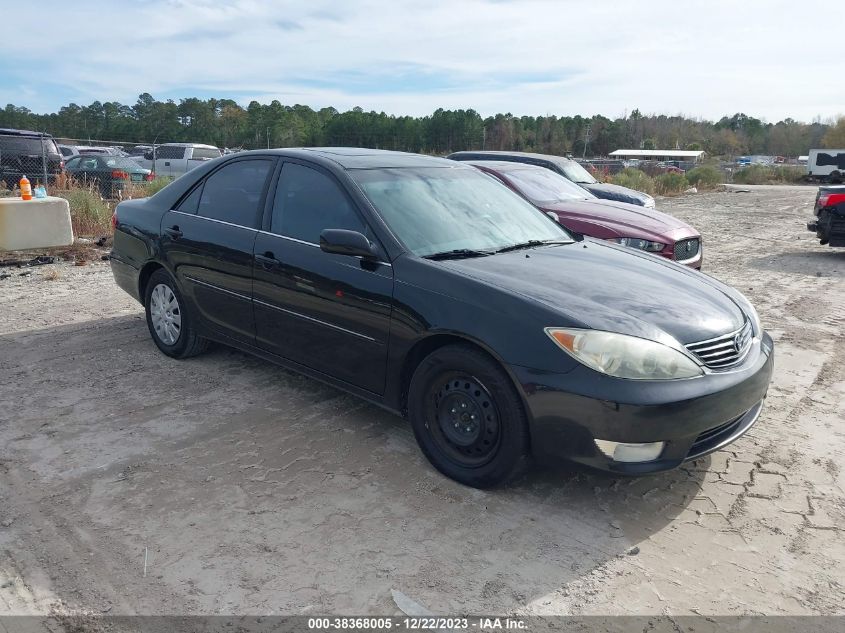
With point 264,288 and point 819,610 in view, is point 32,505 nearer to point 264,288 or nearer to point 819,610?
point 264,288

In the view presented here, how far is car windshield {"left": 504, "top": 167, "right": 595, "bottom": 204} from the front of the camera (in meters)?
9.12

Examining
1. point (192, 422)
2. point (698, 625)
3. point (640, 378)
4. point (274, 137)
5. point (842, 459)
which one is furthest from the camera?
point (274, 137)

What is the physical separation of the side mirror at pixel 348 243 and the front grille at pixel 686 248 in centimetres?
505

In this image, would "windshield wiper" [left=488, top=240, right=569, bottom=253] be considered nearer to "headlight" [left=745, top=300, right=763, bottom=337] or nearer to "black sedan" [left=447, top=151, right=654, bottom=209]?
"headlight" [left=745, top=300, right=763, bottom=337]

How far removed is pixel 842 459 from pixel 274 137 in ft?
135

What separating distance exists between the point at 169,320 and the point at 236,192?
1.24 metres

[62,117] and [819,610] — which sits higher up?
[62,117]

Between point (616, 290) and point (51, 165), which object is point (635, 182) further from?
point (616, 290)

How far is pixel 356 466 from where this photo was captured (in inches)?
149

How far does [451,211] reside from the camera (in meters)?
4.34

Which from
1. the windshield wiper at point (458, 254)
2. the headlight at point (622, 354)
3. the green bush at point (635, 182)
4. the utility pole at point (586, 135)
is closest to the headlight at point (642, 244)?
the windshield wiper at point (458, 254)

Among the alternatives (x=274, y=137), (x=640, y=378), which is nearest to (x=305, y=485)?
(x=640, y=378)

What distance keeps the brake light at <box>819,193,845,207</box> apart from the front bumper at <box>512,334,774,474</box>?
9.61 metres

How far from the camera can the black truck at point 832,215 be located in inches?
441
